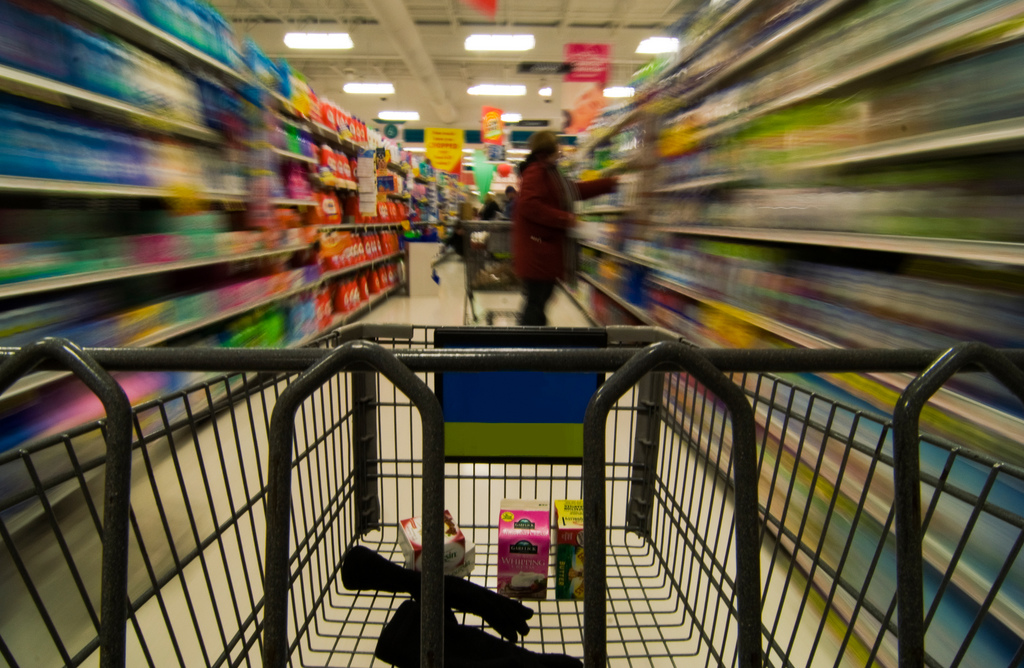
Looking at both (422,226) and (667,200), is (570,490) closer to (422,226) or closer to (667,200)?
(667,200)

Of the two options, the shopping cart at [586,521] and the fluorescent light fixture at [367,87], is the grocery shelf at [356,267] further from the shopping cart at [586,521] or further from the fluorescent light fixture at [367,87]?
the fluorescent light fixture at [367,87]

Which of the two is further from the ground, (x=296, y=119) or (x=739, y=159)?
(x=296, y=119)

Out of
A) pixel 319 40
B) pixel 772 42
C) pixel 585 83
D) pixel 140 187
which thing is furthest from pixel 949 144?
pixel 319 40

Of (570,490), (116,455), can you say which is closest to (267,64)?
(570,490)

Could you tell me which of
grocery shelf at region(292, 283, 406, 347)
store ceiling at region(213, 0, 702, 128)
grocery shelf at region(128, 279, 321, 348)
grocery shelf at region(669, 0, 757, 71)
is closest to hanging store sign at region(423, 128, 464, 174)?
store ceiling at region(213, 0, 702, 128)

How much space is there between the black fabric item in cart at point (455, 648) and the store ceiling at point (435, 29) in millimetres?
9096

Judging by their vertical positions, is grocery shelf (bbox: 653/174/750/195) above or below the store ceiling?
below

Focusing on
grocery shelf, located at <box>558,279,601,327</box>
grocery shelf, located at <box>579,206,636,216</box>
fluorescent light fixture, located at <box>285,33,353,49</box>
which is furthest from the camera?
fluorescent light fixture, located at <box>285,33,353,49</box>

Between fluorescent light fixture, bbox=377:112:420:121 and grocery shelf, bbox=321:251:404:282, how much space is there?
974 centimetres

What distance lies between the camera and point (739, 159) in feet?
7.59

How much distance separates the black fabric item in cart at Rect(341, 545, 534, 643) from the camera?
0.92 meters

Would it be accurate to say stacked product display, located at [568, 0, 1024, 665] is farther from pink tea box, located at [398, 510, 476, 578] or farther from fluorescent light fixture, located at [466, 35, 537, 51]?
fluorescent light fixture, located at [466, 35, 537, 51]

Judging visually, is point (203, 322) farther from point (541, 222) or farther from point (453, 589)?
point (453, 589)

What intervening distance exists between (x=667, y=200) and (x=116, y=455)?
3.50 m
